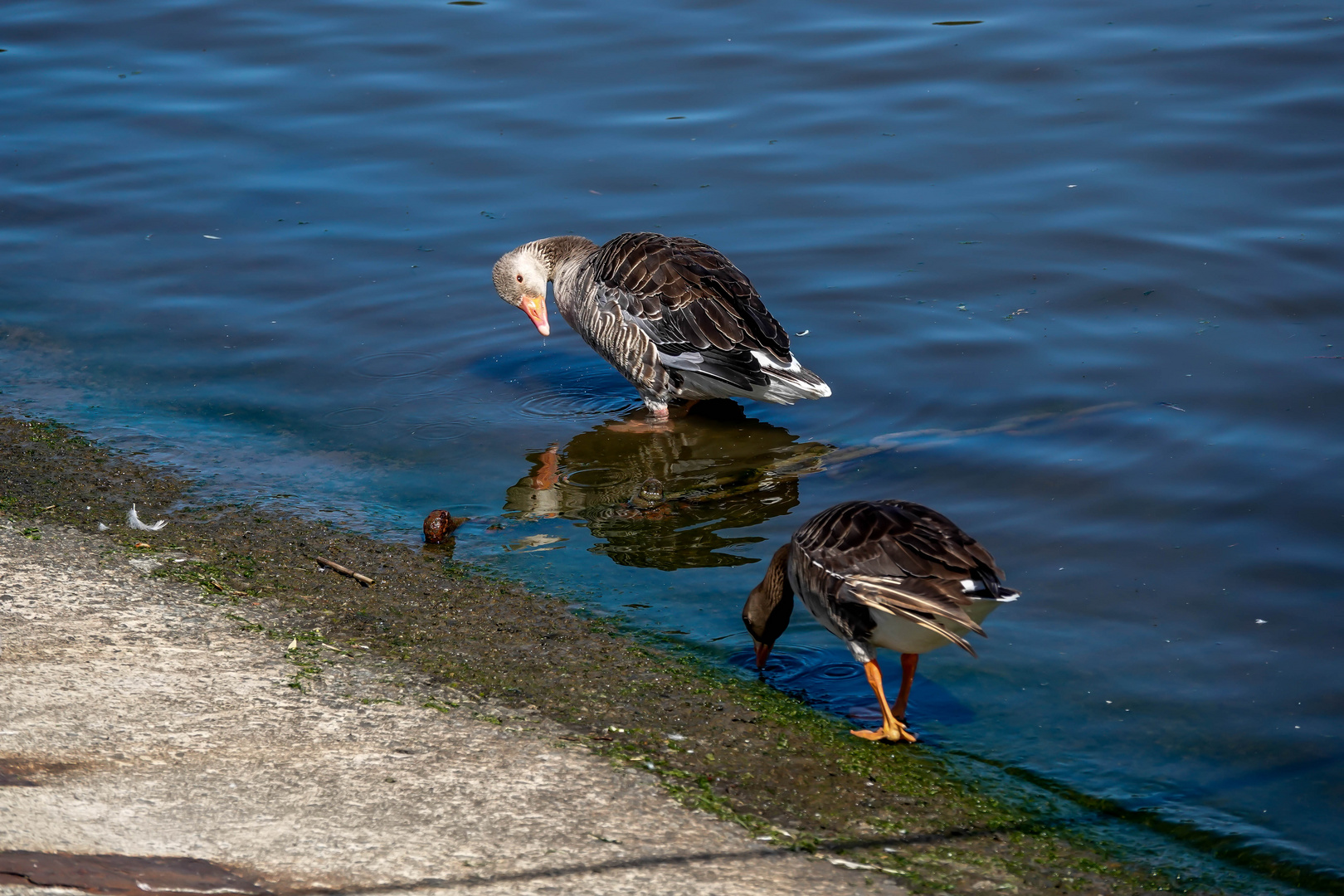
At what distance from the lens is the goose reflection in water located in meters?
6.72

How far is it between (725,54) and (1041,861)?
1139cm

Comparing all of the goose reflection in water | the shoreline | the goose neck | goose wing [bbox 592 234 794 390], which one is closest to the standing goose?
goose wing [bbox 592 234 794 390]

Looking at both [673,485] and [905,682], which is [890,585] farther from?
[673,485]

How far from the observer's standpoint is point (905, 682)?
Result: 4.96 meters

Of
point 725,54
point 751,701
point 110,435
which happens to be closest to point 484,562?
point 751,701

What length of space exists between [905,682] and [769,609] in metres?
0.61

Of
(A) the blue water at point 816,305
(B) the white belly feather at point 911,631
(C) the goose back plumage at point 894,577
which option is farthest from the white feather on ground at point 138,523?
(B) the white belly feather at point 911,631

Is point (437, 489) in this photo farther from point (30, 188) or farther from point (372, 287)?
point (30, 188)

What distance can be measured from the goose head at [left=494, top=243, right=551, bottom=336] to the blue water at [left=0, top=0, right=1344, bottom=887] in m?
0.42

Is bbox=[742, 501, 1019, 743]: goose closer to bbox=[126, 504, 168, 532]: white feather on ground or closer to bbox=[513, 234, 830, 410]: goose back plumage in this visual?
bbox=[126, 504, 168, 532]: white feather on ground

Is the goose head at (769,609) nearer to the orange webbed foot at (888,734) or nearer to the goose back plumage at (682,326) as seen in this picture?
the orange webbed foot at (888,734)

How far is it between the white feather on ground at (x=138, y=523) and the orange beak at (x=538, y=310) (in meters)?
3.71

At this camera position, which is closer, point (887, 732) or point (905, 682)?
point (887, 732)

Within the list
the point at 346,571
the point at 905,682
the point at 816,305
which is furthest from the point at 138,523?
the point at 816,305
